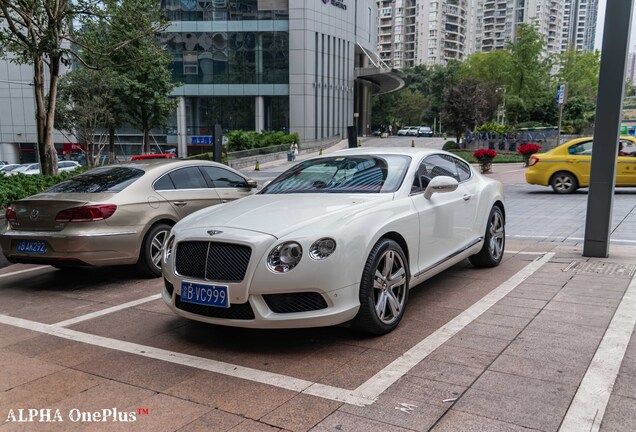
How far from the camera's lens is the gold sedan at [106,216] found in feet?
19.6

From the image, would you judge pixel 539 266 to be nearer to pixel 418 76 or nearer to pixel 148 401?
pixel 148 401

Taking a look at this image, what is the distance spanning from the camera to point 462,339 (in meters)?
4.15

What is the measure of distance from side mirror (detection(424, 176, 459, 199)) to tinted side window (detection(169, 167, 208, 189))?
360 cm

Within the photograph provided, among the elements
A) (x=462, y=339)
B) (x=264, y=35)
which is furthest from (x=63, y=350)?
(x=264, y=35)

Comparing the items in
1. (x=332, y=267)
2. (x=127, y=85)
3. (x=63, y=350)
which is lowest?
(x=63, y=350)

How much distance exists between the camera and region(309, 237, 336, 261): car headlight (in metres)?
3.80

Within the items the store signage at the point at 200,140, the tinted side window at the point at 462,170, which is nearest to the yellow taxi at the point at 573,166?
the tinted side window at the point at 462,170

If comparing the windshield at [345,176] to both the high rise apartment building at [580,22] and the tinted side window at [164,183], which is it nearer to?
the tinted side window at [164,183]

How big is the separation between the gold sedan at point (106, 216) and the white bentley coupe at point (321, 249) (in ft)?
6.21

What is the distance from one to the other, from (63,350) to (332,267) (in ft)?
7.43

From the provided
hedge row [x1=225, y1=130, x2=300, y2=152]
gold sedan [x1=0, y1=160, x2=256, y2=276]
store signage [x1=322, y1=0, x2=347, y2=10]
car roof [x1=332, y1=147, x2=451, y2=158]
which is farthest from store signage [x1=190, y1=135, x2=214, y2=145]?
car roof [x1=332, y1=147, x2=451, y2=158]

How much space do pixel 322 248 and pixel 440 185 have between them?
5.45 feet

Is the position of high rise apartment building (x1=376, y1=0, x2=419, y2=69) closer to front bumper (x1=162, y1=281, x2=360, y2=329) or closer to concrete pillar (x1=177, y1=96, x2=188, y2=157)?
concrete pillar (x1=177, y1=96, x2=188, y2=157)

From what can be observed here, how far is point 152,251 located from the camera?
6648 millimetres
